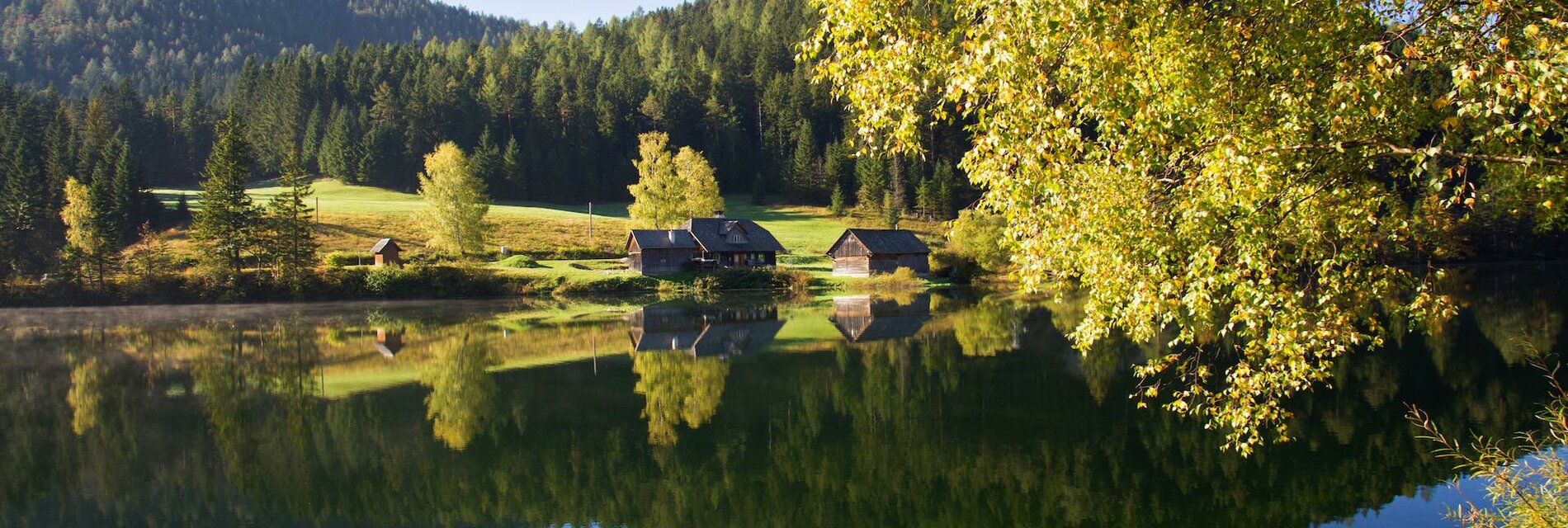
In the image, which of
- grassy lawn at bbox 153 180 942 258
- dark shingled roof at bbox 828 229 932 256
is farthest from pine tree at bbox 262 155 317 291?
dark shingled roof at bbox 828 229 932 256

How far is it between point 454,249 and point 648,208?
51.6 ft

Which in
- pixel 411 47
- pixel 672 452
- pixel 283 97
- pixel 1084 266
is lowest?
pixel 672 452

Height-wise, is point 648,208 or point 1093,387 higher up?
point 648,208

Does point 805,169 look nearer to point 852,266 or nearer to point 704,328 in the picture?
point 852,266

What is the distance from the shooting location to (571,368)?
28.4 meters

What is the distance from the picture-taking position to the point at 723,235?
7300 centimetres

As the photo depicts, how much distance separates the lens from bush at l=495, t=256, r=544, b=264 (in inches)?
2601

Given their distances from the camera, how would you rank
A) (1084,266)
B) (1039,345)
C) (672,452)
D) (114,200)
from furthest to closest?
(114,200) < (1039,345) < (672,452) < (1084,266)

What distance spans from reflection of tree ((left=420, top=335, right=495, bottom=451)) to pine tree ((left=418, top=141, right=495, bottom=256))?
122 feet

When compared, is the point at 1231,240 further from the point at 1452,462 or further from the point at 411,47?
the point at 411,47

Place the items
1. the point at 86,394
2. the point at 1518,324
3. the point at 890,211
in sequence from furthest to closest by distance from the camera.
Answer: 1. the point at 890,211
2. the point at 1518,324
3. the point at 86,394

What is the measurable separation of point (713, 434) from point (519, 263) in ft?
166

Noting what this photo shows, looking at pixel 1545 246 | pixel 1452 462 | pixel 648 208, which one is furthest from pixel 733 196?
pixel 1452 462

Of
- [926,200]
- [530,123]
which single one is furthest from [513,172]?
[926,200]
